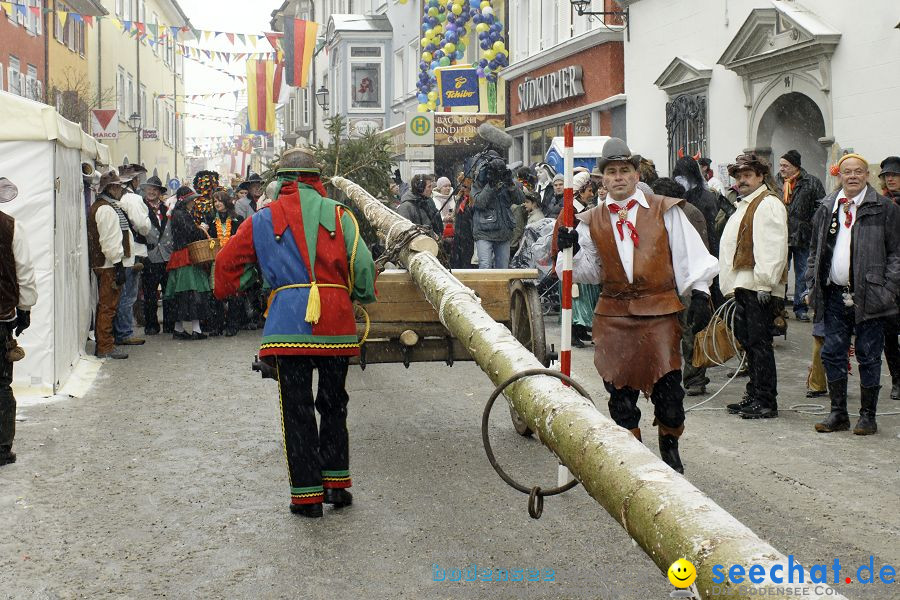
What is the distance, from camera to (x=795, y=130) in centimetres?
1675

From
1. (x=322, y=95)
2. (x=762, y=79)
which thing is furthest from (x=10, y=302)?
(x=322, y=95)

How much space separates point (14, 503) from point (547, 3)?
70.1 feet

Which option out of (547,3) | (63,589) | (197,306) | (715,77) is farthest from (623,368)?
(547,3)

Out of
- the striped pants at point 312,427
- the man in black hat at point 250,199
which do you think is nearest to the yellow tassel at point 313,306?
the striped pants at point 312,427

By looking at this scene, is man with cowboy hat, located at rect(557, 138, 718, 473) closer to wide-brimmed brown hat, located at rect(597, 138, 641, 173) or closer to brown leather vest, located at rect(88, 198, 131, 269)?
wide-brimmed brown hat, located at rect(597, 138, 641, 173)

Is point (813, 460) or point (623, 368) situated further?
point (813, 460)

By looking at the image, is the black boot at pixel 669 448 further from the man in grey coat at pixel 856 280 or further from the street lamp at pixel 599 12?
the street lamp at pixel 599 12

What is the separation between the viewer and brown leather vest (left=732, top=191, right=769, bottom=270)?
826 cm

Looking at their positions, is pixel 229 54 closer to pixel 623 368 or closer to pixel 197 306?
pixel 197 306

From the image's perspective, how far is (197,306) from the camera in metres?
13.6

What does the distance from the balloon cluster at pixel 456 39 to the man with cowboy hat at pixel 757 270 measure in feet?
65.7

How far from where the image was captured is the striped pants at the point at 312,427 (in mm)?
5668

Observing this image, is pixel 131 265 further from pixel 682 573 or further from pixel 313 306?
pixel 682 573

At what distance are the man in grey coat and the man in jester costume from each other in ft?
11.5
